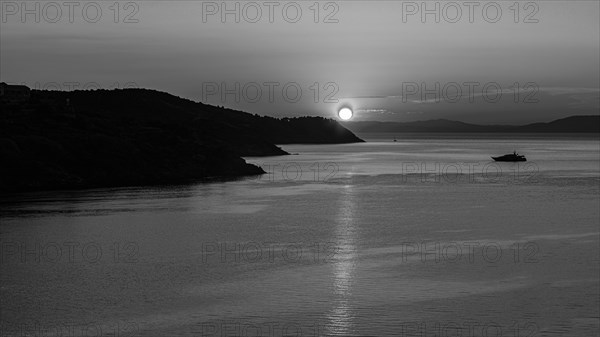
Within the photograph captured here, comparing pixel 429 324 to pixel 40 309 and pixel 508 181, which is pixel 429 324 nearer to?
pixel 40 309

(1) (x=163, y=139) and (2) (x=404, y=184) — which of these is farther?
(1) (x=163, y=139)

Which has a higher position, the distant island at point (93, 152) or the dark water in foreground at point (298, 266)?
the distant island at point (93, 152)

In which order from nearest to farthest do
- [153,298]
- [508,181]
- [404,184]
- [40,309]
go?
[40,309]
[153,298]
[404,184]
[508,181]

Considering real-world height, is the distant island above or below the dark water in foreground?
above

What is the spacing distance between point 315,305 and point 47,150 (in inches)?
2910

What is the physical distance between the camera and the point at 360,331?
28703 mm

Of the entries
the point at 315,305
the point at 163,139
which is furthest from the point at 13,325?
the point at 163,139

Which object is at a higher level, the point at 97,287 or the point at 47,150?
the point at 47,150

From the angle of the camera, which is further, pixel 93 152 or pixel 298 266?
pixel 93 152

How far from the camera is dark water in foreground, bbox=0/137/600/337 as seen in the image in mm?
30188

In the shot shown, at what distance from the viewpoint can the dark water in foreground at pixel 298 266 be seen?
30.2 meters

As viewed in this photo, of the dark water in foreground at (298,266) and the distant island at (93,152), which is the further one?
the distant island at (93,152)

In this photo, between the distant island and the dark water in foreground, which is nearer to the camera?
the dark water in foreground

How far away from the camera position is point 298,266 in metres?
41.4
